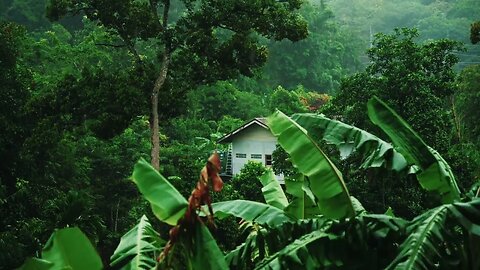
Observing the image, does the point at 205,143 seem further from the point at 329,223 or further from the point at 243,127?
the point at 329,223

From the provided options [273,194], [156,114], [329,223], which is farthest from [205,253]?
[156,114]

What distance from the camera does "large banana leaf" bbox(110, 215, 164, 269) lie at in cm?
416

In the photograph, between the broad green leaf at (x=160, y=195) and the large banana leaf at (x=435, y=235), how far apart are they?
127 centimetres

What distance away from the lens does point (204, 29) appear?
45.0ft

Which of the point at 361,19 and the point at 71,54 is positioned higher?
the point at 361,19

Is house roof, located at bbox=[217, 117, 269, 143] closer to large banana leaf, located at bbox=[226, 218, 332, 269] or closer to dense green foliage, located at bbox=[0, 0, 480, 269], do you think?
dense green foliage, located at bbox=[0, 0, 480, 269]

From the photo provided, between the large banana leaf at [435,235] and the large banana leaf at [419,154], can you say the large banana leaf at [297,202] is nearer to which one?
the large banana leaf at [419,154]

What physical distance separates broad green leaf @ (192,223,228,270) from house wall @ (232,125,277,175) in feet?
65.9

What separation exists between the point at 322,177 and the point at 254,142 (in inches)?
779

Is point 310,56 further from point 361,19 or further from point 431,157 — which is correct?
point 431,157

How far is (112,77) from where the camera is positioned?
13.2 metres

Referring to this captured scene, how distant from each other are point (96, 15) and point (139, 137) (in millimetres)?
7010

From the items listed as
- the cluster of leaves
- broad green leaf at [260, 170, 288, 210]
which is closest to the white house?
broad green leaf at [260, 170, 288, 210]

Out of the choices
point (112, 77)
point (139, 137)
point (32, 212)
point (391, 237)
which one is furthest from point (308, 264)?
point (139, 137)
